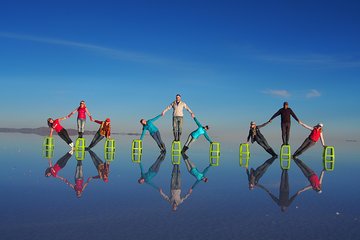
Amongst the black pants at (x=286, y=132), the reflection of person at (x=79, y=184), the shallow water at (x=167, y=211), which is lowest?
the shallow water at (x=167, y=211)

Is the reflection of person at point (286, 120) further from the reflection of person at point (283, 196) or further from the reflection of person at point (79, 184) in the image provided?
the reflection of person at point (79, 184)

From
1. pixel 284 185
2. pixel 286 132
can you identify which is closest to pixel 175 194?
pixel 284 185

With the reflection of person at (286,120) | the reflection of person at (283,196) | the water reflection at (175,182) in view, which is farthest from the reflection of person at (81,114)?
the reflection of person at (283,196)

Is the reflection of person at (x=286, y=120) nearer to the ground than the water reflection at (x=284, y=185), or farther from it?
farther from it

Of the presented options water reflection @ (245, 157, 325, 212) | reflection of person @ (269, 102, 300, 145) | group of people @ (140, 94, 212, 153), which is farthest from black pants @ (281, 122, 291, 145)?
water reflection @ (245, 157, 325, 212)

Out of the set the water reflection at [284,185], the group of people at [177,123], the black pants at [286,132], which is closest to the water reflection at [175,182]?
the water reflection at [284,185]

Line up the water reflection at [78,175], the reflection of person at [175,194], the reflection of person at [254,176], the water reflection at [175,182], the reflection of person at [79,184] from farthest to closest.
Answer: the reflection of person at [254,176] < the water reflection at [78,175] < the reflection of person at [79,184] < the water reflection at [175,182] < the reflection of person at [175,194]

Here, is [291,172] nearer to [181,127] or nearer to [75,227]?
[181,127]

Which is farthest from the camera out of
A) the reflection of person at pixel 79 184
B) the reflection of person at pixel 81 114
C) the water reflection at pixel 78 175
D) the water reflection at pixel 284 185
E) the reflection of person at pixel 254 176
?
the reflection of person at pixel 81 114

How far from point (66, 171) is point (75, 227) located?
6799mm

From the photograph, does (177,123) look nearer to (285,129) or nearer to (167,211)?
(285,129)

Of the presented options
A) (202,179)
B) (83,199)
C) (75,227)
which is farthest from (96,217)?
(202,179)

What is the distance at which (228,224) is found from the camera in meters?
6.02

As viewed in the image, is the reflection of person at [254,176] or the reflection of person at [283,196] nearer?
the reflection of person at [283,196]
